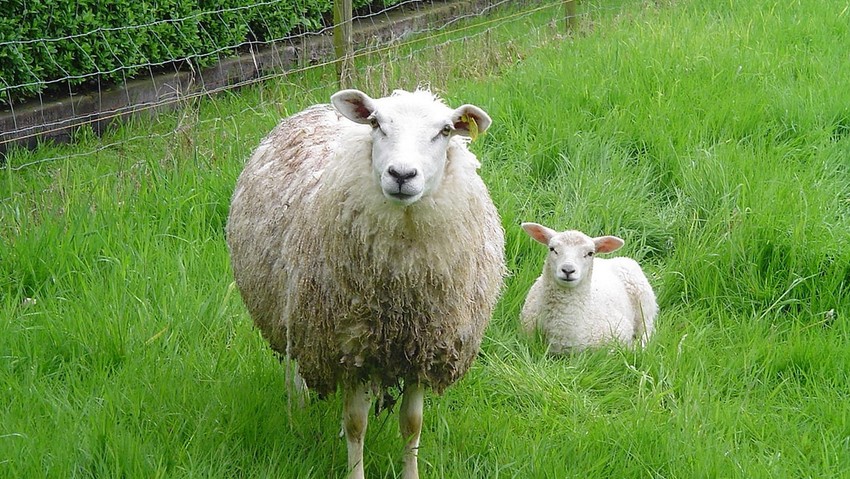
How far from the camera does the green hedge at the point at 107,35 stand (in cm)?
598

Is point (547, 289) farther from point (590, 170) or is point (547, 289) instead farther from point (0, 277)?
point (0, 277)

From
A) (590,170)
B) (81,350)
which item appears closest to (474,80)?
(590,170)

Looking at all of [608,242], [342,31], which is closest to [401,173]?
[608,242]

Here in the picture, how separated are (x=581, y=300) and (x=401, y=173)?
1.81m

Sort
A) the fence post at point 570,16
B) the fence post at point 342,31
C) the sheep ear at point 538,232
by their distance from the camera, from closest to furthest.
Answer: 1. the sheep ear at point 538,232
2. the fence post at point 342,31
3. the fence post at point 570,16

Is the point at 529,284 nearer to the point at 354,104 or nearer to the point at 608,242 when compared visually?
the point at 608,242

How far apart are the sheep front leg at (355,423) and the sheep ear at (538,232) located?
50.2 inches

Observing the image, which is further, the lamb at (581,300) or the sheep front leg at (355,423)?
the lamb at (581,300)

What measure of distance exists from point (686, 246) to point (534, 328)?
0.94m

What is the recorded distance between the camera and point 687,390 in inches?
141

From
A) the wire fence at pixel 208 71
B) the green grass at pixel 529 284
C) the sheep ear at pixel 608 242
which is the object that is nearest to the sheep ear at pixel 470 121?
the green grass at pixel 529 284

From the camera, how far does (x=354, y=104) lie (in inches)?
112

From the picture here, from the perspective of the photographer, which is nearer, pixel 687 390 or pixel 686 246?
pixel 687 390

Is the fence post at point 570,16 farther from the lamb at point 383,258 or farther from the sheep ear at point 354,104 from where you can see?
the sheep ear at point 354,104
